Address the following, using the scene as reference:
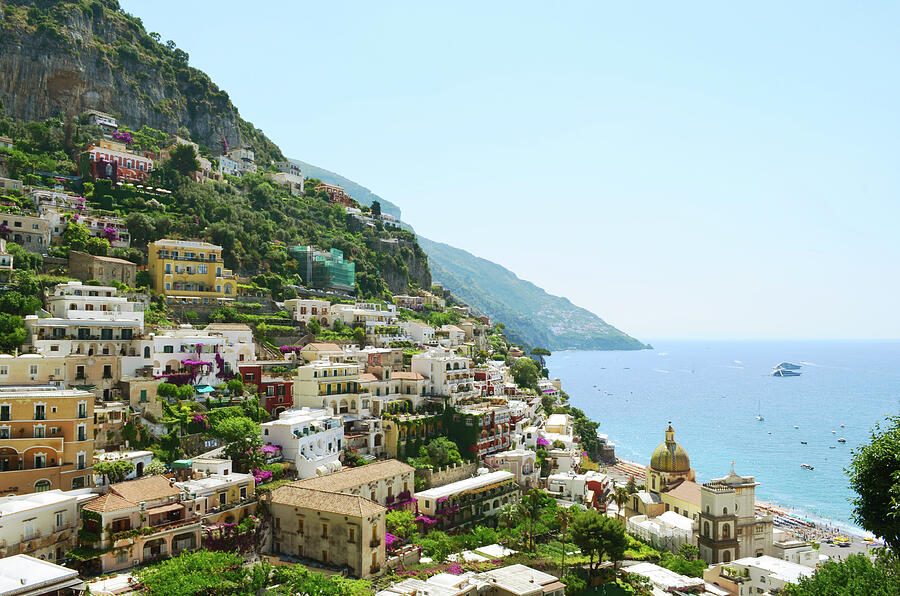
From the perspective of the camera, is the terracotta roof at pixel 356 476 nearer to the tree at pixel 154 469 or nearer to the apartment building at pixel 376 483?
the apartment building at pixel 376 483

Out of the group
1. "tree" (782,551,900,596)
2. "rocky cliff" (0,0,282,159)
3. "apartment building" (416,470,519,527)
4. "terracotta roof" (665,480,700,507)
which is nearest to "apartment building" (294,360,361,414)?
"apartment building" (416,470,519,527)

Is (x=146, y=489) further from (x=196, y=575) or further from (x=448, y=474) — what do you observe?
(x=448, y=474)

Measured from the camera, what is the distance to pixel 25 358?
3894cm

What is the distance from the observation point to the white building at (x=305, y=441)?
1721 inches

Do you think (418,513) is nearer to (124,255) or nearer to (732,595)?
(732,595)

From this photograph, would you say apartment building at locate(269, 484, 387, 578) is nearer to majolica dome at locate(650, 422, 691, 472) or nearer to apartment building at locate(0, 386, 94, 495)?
apartment building at locate(0, 386, 94, 495)

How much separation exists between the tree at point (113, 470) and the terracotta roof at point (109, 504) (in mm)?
3192

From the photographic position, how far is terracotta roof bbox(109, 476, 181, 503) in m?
33.2

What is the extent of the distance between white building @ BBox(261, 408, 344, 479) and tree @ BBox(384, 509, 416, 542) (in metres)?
5.45

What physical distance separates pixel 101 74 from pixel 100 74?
0.67 ft

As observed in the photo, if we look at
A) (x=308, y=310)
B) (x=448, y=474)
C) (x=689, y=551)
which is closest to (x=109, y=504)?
(x=448, y=474)

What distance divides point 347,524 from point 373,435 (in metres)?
14.7

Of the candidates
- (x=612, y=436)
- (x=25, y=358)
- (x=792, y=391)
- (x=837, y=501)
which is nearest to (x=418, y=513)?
(x=25, y=358)

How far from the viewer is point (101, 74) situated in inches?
3841
